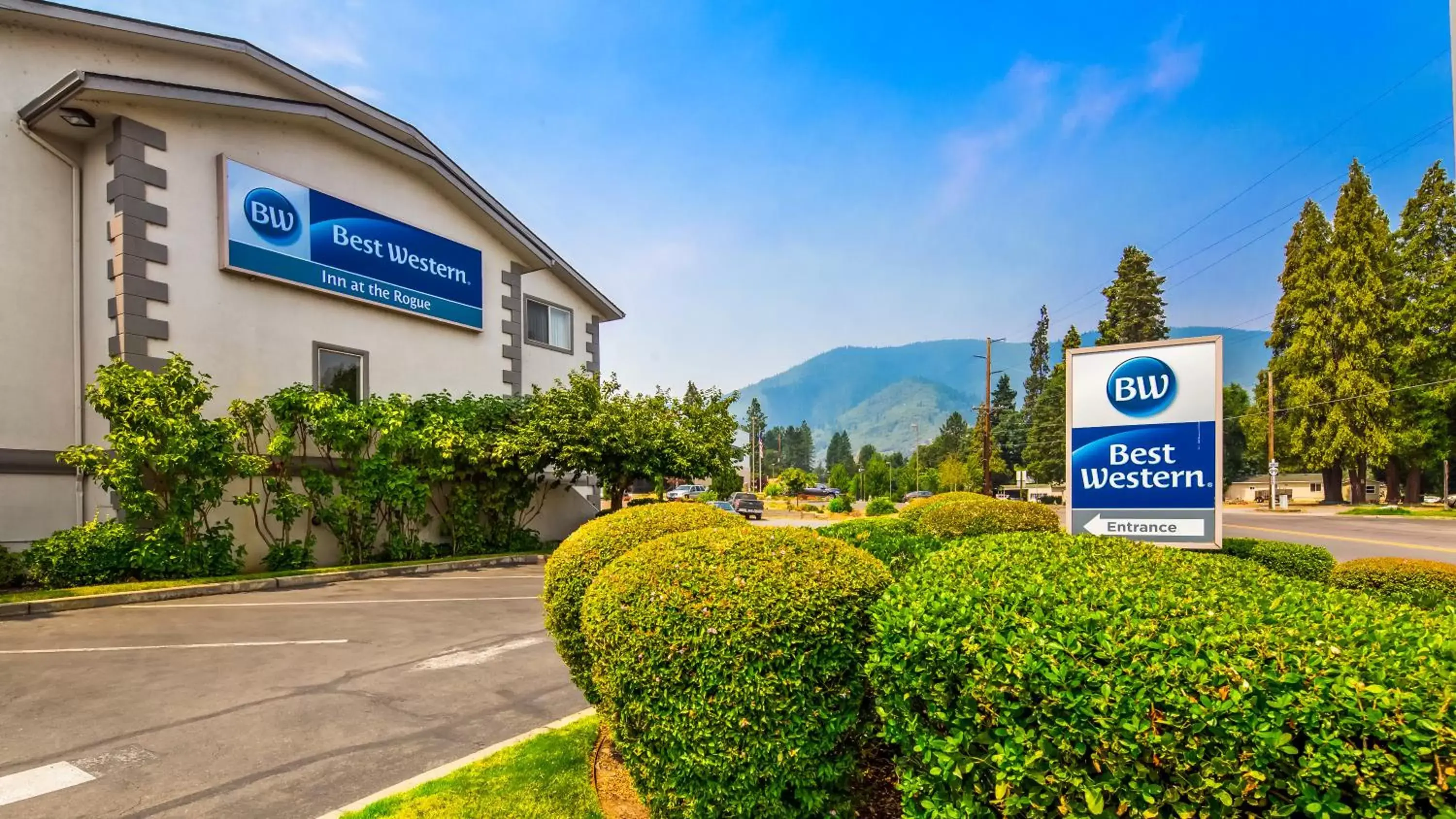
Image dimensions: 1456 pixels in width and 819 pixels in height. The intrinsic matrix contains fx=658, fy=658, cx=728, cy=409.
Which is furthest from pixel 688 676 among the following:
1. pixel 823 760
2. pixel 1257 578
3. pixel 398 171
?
Answer: pixel 398 171

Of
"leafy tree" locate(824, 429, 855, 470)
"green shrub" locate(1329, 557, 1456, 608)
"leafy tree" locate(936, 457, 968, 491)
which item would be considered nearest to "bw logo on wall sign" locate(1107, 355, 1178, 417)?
"green shrub" locate(1329, 557, 1456, 608)

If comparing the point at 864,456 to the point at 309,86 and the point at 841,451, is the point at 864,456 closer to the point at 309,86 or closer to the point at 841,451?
the point at 841,451

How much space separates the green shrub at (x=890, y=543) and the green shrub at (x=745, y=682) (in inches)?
27.9

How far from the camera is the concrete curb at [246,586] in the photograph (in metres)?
9.99

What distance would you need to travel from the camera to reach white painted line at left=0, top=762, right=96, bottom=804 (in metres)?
4.42

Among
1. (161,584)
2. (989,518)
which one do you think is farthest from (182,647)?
(989,518)

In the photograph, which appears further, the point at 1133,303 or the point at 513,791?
the point at 1133,303

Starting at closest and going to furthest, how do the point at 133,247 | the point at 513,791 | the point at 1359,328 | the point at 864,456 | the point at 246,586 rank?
the point at 513,791 → the point at 246,586 → the point at 133,247 → the point at 1359,328 → the point at 864,456

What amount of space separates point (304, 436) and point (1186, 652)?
1639 centimetres

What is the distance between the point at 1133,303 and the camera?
55.1m

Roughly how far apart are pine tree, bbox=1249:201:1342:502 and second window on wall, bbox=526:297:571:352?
47669mm

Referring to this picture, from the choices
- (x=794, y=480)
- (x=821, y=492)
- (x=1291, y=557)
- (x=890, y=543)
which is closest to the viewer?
(x=890, y=543)

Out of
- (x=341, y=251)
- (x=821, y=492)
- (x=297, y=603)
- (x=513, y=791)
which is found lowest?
(x=821, y=492)

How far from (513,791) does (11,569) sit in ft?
42.5
